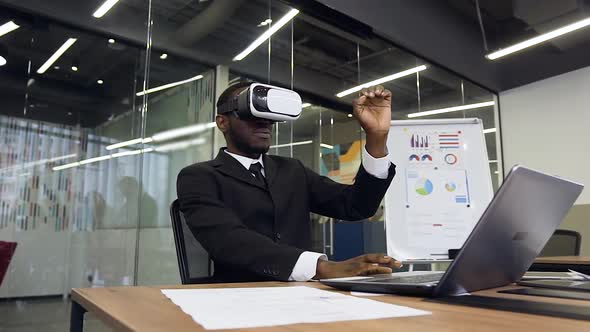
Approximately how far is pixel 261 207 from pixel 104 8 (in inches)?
109

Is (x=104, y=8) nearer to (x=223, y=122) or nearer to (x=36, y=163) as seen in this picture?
(x=36, y=163)

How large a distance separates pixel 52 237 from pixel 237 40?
2.30 meters

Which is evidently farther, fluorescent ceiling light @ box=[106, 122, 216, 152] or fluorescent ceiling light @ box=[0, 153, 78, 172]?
fluorescent ceiling light @ box=[106, 122, 216, 152]

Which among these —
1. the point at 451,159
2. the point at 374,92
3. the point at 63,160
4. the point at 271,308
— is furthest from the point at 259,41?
the point at 271,308

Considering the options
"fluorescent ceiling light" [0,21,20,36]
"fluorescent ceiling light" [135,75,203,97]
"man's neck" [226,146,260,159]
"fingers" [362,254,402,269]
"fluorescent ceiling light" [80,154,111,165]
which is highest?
"fluorescent ceiling light" [0,21,20,36]

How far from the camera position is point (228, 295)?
684mm

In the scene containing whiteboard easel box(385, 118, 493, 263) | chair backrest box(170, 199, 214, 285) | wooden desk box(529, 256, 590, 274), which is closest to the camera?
chair backrest box(170, 199, 214, 285)

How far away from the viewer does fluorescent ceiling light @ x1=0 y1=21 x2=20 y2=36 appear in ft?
10.3

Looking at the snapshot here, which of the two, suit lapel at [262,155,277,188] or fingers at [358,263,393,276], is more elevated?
suit lapel at [262,155,277,188]

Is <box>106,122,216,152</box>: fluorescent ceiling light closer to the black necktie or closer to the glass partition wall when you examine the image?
the glass partition wall

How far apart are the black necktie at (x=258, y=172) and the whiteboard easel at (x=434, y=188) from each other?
3.69 feet

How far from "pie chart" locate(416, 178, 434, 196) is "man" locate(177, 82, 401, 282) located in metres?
0.93

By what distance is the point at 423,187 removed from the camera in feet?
8.30

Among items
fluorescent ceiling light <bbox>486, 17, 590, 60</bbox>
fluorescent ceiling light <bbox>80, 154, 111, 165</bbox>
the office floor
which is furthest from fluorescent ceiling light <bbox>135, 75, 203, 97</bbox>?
fluorescent ceiling light <bbox>486, 17, 590, 60</bbox>
